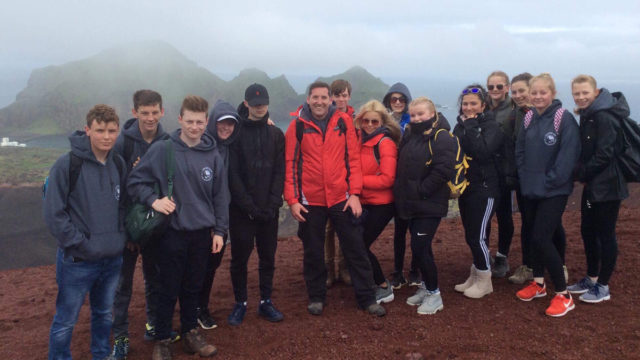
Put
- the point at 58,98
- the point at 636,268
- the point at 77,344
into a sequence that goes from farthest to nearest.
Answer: the point at 58,98
the point at 636,268
the point at 77,344

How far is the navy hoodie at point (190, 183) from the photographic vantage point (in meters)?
4.13

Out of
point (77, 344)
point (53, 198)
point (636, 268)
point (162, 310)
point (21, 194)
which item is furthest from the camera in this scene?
point (21, 194)

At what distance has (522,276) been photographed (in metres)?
6.03

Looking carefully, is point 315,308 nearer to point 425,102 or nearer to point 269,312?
point 269,312

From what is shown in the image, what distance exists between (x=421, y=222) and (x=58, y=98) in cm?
11050

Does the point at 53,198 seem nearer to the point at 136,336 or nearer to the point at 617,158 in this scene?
the point at 136,336

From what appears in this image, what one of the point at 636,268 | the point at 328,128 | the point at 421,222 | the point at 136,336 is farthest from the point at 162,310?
the point at 636,268

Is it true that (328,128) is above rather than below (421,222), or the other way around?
above

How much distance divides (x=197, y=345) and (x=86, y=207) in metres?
1.77

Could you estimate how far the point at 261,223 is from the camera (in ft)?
16.5

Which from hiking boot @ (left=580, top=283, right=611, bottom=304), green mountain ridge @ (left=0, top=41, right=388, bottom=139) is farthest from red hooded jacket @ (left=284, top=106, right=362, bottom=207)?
green mountain ridge @ (left=0, top=41, right=388, bottom=139)

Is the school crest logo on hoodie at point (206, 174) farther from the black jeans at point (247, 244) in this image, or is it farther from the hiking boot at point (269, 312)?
the hiking boot at point (269, 312)

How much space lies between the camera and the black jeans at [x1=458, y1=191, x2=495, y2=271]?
5.27 metres


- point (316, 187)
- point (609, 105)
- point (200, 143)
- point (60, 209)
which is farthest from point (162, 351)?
point (609, 105)
